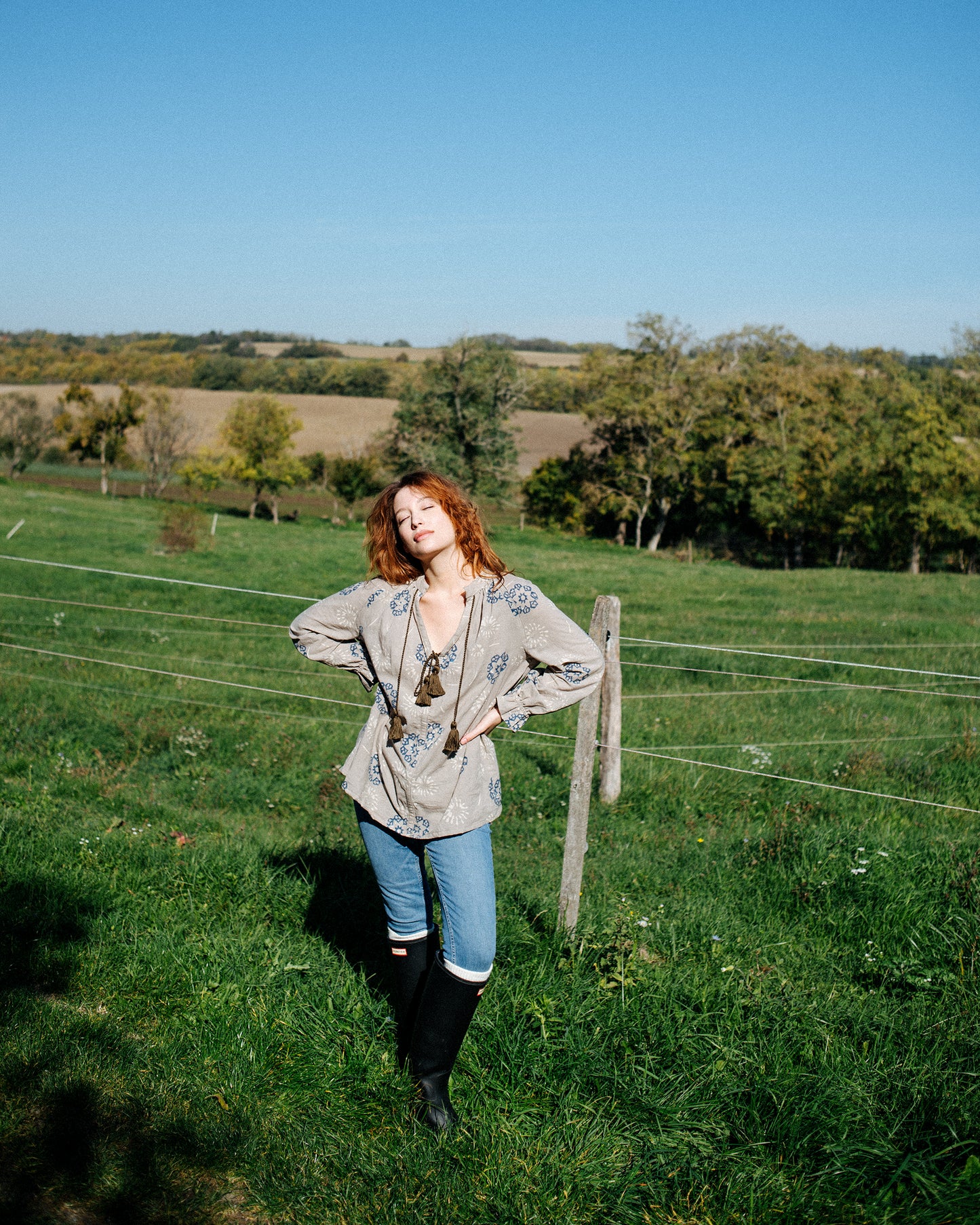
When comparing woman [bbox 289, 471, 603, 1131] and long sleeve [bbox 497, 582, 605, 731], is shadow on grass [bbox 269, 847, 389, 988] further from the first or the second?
long sleeve [bbox 497, 582, 605, 731]

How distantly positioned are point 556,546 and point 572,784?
39.1 m

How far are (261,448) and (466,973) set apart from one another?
4942 centimetres

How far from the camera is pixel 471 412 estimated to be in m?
49.8

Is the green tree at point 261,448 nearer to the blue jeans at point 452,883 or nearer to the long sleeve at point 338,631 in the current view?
the long sleeve at point 338,631

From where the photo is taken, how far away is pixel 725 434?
5075 cm

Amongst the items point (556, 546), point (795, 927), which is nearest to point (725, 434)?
point (556, 546)

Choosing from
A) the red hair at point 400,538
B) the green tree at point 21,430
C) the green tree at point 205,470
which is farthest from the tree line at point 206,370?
the red hair at point 400,538

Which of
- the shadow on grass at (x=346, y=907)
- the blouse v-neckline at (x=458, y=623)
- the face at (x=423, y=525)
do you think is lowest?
the shadow on grass at (x=346, y=907)

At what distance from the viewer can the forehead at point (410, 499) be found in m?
2.95

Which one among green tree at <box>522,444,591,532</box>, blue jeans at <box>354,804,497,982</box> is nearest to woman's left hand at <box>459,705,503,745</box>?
blue jeans at <box>354,804,497,982</box>

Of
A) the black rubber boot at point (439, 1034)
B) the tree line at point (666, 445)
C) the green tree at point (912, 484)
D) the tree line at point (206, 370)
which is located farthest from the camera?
the tree line at point (206, 370)

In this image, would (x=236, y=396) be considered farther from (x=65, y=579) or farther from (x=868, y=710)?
(x=868, y=710)

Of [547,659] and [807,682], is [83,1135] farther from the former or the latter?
[807,682]

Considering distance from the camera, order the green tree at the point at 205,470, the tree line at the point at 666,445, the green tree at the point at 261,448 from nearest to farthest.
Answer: the tree line at the point at 666,445 → the green tree at the point at 261,448 → the green tree at the point at 205,470
